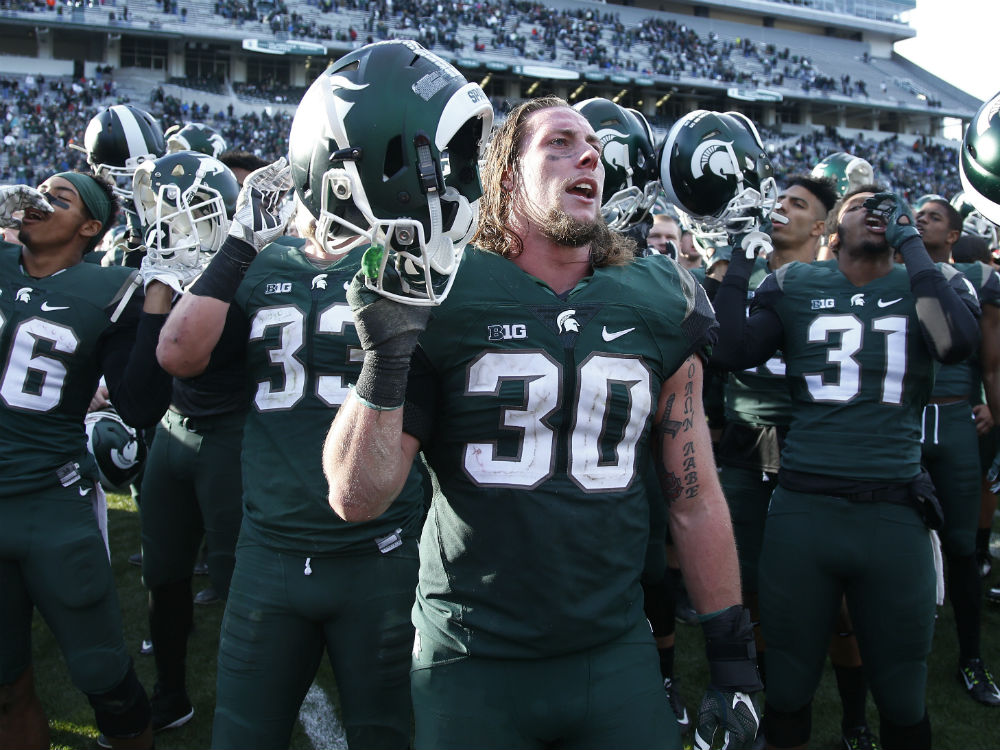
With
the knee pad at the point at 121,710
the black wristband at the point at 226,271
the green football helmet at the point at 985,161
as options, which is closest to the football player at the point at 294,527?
the black wristband at the point at 226,271

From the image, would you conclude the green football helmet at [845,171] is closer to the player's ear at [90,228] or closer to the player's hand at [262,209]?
the player's hand at [262,209]

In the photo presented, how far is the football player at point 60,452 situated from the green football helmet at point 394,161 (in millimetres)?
1447

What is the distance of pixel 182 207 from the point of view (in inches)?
110

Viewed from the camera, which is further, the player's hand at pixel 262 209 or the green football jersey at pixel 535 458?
the player's hand at pixel 262 209

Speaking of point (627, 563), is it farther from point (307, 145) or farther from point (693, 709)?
point (693, 709)

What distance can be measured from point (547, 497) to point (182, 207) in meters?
1.79

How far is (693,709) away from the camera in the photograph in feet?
12.5

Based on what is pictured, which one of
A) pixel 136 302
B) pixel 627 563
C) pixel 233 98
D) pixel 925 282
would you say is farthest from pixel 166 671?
pixel 233 98

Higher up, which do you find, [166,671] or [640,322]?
[640,322]

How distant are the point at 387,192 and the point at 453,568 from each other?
83cm

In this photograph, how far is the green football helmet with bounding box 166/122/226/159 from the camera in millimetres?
Result: 5285

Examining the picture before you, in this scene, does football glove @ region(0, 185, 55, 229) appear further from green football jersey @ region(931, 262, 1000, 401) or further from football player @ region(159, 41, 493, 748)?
green football jersey @ region(931, 262, 1000, 401)

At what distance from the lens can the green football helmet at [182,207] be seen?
276 centimetres

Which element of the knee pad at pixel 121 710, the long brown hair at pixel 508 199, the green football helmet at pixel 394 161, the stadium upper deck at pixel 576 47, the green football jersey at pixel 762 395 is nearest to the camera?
the green football helmet at pixel 394 161
